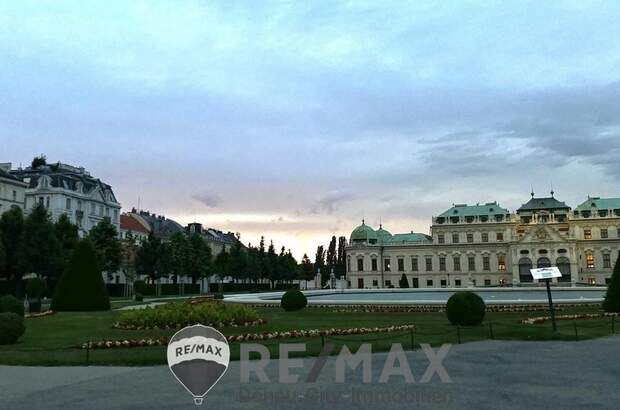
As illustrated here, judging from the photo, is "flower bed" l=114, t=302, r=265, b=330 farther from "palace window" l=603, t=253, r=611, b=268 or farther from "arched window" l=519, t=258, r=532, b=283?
"palace window" l=603, t=253, r=611, b=268

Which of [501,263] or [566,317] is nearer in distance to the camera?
[566,317]

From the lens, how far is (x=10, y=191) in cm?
7262

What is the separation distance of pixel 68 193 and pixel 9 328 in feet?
217

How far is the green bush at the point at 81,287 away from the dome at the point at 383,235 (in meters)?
86.1

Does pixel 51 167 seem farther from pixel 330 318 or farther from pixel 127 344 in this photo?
pixel 127 344

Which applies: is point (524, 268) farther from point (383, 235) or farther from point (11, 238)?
point (11, 238)

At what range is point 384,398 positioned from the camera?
10656mm

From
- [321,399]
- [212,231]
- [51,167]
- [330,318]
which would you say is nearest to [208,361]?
[321,399]

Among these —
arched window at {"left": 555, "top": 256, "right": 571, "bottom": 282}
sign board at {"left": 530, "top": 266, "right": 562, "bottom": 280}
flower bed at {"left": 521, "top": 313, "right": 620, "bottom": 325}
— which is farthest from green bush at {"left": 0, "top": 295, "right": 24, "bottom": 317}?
arched window at {"left": 555, "top": 256, "right": 571, "bottom": 282}

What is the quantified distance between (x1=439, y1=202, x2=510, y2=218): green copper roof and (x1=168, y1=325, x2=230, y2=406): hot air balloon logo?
337ft

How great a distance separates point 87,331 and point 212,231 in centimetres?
11636

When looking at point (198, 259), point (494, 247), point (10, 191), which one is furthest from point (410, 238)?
point (10, 191)

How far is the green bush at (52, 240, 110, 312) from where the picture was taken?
33.8 metres

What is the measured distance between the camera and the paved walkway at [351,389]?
10.3m
